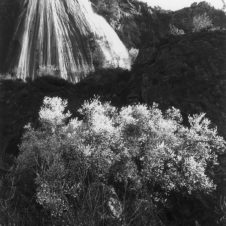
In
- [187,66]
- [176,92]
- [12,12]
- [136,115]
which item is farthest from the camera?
[12,12]

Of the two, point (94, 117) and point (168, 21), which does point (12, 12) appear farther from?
point (94, 117)

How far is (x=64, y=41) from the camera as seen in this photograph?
191 feet

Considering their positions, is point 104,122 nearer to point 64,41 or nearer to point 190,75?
point 190,75

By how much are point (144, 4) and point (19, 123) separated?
171 ft

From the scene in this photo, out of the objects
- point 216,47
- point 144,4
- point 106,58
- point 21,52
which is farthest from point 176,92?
point 144,4

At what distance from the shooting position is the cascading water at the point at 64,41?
183ft

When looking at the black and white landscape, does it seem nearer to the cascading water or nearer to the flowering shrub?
the flowering shrub

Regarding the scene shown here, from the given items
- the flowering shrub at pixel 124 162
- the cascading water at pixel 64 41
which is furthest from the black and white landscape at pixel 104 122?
the cascading water at pixel 64 41

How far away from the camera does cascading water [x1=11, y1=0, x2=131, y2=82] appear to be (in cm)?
5566

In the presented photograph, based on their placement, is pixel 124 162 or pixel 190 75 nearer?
pixel 124 162

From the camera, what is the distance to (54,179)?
22.5 metres

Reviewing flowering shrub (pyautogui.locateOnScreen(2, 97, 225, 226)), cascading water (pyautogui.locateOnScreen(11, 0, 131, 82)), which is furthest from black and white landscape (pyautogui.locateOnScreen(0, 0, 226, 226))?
cascading water (pyautogui.locateOnScreen(11, 0, 131, 82))

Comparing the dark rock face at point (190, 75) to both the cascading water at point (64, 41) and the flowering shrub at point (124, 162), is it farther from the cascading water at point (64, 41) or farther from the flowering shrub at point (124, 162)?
the cascading water at point (64, 41)

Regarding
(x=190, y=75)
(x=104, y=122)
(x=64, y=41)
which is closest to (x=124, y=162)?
(x=104, y=122)
